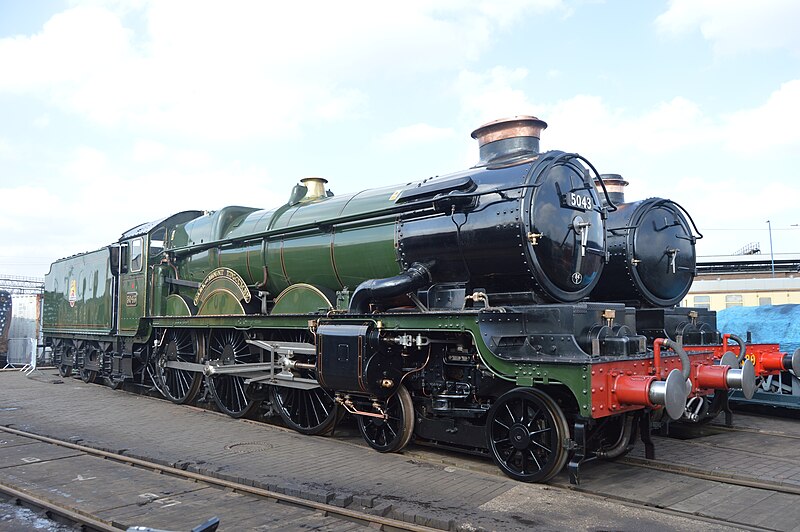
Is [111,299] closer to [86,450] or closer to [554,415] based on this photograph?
[86,450]

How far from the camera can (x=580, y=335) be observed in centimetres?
577

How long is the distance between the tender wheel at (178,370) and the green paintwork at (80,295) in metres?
2.43

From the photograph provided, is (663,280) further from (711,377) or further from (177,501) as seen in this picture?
(177,501)

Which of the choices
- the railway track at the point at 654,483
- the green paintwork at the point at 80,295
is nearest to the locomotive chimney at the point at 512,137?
the railway track at the point at 654,483

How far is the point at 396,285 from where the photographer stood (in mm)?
6629

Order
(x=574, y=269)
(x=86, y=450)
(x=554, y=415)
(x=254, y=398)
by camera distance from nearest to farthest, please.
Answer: (x=554, y=415) < (x=574, y=269) < (x=86, y=450) < (x=254, y=398)

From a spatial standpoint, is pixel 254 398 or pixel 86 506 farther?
pixel 254 398

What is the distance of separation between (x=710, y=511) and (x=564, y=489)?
1173mm

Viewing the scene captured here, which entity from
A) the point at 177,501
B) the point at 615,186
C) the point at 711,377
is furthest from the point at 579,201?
the point at 615,186

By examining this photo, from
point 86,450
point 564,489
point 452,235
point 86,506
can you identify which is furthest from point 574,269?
point 86,450

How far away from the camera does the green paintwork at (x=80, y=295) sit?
13477 millimetres

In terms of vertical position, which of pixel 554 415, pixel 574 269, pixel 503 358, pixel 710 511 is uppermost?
pixel 574 269

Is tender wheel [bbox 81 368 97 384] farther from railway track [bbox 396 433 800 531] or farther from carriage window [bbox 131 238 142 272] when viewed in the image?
railway track [bbox 396 433 800 531]

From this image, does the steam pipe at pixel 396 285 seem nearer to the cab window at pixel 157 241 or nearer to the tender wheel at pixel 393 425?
the tender wheel at pixel 393 425
